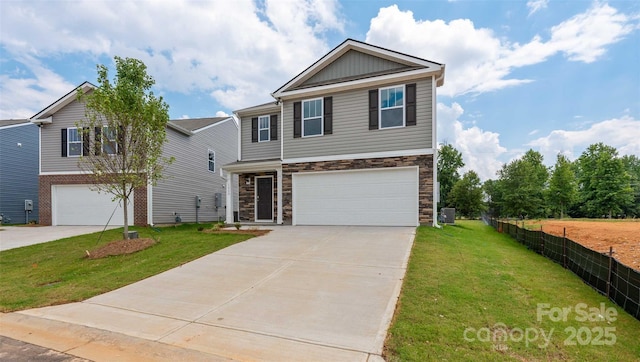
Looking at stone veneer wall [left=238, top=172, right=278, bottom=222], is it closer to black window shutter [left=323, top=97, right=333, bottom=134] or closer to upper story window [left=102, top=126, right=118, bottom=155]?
black window shutter [left=323, top=97, right=333, bottom=134]

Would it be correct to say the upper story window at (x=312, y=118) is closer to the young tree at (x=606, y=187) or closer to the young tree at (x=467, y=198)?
the young tree at (x=467, y=198)

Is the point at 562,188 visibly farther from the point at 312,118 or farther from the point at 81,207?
the point at 81,207

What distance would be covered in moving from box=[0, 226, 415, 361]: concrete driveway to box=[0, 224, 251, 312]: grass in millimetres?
533

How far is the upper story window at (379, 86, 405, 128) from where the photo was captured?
11865mm

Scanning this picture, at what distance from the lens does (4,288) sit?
6.12 meters

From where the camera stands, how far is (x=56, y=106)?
1623 cm

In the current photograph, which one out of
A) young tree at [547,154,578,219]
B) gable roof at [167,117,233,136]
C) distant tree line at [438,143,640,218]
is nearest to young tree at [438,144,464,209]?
distant tree line at [438,143,640,218]

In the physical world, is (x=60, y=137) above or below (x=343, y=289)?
above

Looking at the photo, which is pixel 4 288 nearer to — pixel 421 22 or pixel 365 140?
pixel 365 140

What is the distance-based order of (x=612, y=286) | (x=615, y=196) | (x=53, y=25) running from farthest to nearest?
(x=615, y=196), (x=53, y=25), (x=612, y=286)

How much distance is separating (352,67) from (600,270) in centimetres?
1030

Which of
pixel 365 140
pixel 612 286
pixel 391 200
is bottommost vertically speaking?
pixel 612 286

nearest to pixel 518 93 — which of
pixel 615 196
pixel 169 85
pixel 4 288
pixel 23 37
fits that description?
pixel 169 85

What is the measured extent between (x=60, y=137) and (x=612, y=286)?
2189 centimetres
